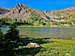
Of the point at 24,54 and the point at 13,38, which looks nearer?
the point at 24,54

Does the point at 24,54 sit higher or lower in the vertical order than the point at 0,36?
lower

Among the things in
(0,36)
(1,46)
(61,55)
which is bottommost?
(61,55)

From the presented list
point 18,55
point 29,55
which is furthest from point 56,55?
point 18,55

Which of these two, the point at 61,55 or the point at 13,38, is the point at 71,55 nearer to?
the point at 61,55

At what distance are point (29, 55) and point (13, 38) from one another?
40.9ft

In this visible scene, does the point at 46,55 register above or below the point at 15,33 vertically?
below

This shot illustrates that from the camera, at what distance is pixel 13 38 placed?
107 ft

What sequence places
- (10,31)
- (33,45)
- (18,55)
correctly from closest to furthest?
(18,55)
(33,45)
(10,31)

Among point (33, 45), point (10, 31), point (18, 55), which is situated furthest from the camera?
point (10, 31)

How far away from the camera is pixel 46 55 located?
71.3ft

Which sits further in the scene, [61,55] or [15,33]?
[15,33]

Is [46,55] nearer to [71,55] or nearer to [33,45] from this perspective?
[71,55]

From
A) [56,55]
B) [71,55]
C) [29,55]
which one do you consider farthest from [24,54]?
[71,55]

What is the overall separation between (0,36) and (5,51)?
9.67ft
